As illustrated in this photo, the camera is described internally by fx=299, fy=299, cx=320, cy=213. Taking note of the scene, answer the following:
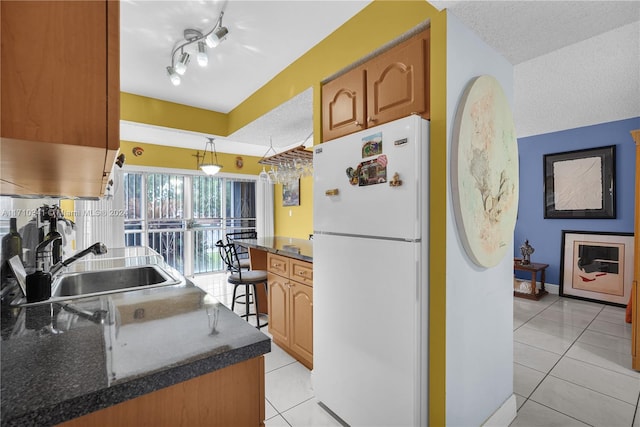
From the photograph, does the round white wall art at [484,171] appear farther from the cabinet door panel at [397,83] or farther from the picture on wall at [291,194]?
the picture on wall at [291,194]

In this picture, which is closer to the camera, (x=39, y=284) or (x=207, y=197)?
(x=39, y=284)

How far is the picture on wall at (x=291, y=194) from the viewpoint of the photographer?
19.9 ft

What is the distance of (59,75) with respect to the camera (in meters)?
0.54

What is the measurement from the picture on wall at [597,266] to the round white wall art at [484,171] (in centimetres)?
341

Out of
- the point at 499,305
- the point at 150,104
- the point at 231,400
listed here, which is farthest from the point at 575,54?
the point at 150,104

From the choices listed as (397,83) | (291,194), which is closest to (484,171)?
(397,83)

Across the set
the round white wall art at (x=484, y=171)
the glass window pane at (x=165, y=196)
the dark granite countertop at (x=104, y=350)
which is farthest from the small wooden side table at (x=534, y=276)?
the glass window pane at (x=165, y=196)

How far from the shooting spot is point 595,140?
13.5 feet

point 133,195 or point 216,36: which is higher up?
point 216,36

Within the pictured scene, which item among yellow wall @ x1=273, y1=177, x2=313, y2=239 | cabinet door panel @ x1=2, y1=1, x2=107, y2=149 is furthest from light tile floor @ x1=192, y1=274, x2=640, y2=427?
yellow wall @ x1=273, y1=177, x2=313, y2=239

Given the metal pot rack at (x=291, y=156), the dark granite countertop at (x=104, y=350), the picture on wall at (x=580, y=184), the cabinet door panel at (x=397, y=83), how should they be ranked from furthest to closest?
1. the picture on wall at (x=580, y=184)
2. the metal pot rack at (x=291, y=156)
3. the cabinet door panel at (x=397, y=83)
4. the dark granite countertop at (x=104, y=350)

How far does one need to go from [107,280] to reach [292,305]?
1386mm

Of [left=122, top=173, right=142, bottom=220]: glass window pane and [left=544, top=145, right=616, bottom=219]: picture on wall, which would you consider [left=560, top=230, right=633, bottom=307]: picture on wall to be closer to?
[left=544, top=145, right=616, bottom=219]: picture on wall

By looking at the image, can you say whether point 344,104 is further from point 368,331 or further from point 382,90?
point 368,331
